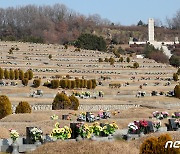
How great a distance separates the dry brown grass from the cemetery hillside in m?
0.03

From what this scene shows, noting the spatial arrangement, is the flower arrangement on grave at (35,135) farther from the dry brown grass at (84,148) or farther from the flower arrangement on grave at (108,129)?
the flower arrangement on grave at (108,129)

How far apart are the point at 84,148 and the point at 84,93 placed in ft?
105

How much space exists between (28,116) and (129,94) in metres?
24.7

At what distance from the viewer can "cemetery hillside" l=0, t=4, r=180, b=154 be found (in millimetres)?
19828

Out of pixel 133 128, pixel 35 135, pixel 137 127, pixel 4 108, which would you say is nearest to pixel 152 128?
pixel 137 127

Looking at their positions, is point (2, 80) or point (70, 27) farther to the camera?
point (70, 27)

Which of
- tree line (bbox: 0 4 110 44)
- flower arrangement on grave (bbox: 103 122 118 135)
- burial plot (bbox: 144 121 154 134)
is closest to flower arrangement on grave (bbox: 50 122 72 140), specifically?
flower arrangement on grave (bbox: 103 122 118 135)

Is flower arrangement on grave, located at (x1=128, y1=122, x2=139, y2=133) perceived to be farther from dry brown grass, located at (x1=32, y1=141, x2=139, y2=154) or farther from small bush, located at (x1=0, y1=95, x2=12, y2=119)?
small bush, located at (x1=0, y1=95, x2=12, y2=119)

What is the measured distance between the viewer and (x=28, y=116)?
96.4 ft

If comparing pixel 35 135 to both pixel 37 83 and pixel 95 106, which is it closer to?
pixel 95 106

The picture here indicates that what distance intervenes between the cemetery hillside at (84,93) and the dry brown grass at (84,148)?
0.03m

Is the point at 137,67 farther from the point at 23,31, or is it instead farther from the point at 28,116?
the point at 23,31

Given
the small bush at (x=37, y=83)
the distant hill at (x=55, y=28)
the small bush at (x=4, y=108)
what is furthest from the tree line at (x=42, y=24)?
the small bush at (x=4, y=108)

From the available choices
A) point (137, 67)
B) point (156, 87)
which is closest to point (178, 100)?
point (156, 87)
